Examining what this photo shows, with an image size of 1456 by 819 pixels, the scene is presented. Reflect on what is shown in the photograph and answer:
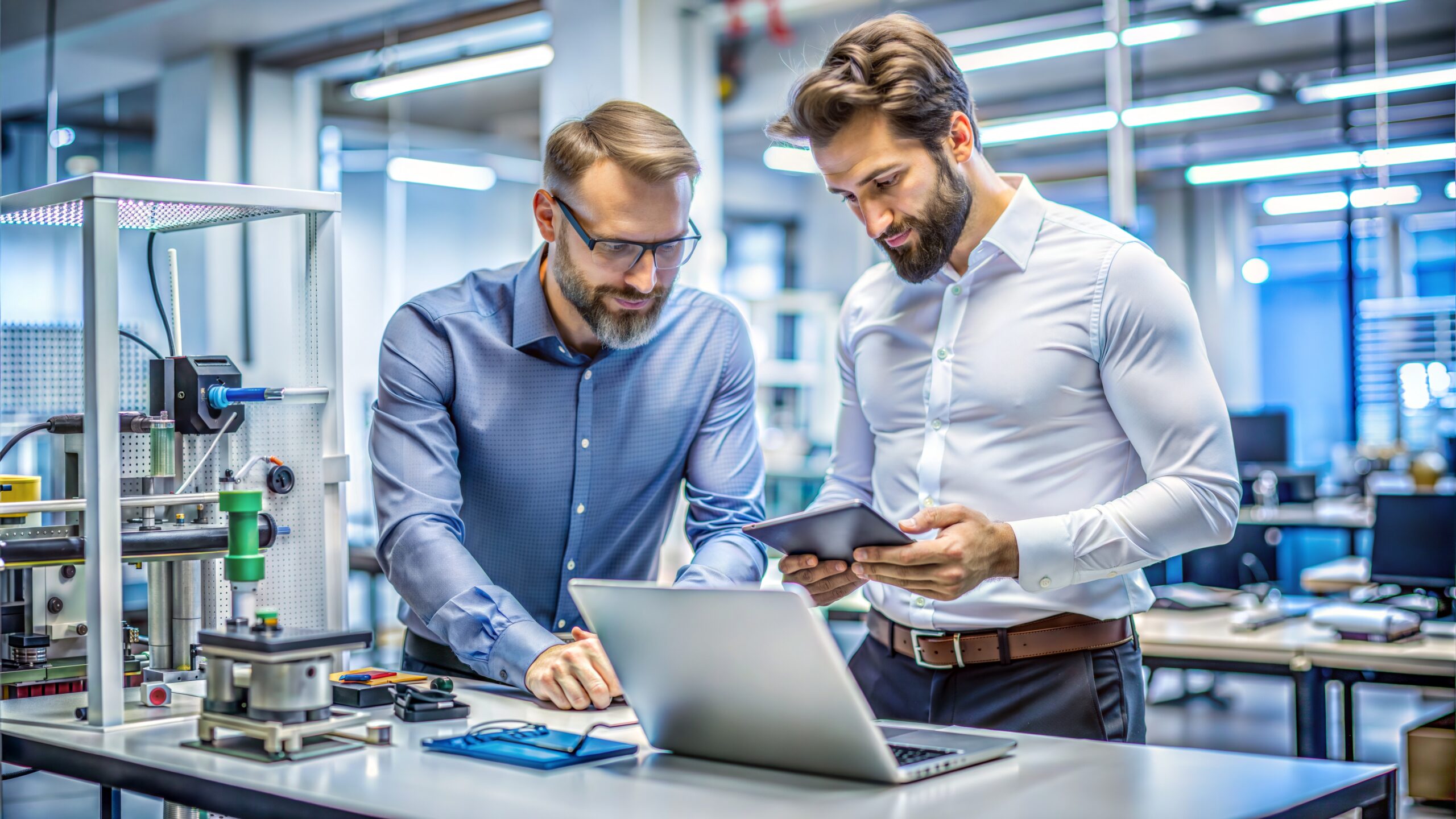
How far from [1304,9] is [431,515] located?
22.2 feet

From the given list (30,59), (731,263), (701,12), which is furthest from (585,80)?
(731,263)

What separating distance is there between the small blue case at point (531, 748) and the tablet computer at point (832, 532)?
0.32m

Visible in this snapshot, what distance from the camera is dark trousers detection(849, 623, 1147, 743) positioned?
1.77 meters

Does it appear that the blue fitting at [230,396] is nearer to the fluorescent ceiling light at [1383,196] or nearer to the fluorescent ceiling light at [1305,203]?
the fluorescent ceiling light at [1383,196]

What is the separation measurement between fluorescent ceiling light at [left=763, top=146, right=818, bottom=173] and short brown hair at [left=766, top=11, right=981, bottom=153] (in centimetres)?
863

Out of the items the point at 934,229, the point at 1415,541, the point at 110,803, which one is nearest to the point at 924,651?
the point at 934,229

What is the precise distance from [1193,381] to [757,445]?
758mm

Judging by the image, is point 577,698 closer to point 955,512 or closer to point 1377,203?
point 955,512

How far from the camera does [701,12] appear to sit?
6.82 meters

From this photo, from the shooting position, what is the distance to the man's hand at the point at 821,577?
1.73 m

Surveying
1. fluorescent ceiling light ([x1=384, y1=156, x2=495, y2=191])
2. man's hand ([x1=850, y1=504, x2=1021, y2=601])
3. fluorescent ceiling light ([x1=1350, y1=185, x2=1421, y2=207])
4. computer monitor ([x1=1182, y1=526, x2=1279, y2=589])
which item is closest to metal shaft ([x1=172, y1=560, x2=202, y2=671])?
man's hand ([x1=850, y1=504, x2=1021, y2=601])

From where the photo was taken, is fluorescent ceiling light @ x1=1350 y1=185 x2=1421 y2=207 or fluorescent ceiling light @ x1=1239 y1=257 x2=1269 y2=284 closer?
fluorescent ceiling light @ x1=1350 y1=185 x2=1421 y2=207

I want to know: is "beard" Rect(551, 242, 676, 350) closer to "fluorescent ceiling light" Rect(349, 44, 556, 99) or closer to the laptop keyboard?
the laptop keyboard

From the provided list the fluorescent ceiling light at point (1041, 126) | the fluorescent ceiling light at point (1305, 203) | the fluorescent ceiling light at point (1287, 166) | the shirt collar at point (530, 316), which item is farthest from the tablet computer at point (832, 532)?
the fluorescent ceiling light at point (1305, 203)
